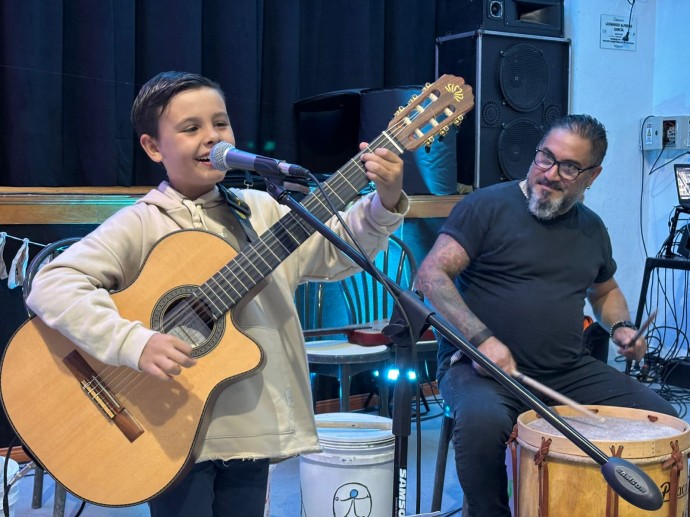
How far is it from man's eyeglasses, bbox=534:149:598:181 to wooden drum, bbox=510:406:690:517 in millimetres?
894

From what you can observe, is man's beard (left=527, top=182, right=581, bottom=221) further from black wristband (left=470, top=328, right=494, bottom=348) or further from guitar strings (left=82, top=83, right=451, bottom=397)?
guitar strings (left=82, top=83, right=451, bottom=397)

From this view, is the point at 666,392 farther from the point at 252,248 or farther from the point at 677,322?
the point at 252,248

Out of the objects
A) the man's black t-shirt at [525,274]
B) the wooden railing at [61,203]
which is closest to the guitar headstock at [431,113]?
the man's black t-shirt at [525,274]

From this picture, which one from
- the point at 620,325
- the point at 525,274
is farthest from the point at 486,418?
the point at 620,325

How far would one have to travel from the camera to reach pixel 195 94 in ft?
5.35

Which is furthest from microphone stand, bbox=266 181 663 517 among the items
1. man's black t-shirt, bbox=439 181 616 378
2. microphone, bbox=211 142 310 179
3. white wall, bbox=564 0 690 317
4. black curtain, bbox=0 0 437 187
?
white wall, bbox=564 0 690 317

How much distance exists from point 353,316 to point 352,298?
206 millimetres

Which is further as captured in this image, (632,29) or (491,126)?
(632,29)

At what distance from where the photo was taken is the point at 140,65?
3.47m

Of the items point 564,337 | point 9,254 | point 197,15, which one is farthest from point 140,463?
point 197,15

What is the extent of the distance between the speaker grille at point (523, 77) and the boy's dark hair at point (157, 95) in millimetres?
Result: 2675

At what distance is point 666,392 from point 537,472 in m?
2.71

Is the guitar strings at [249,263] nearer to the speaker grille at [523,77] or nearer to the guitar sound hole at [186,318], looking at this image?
the guitar sound hole at [186,318]

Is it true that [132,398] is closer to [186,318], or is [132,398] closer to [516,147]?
[186,318]
